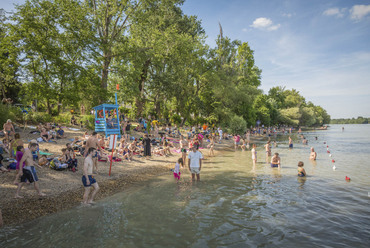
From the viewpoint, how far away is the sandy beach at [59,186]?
22.9ft

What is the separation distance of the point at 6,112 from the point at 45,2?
10.1 m

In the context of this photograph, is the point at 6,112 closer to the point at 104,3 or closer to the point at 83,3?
the point at 83,3

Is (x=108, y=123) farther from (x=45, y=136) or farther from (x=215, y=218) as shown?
(x=215, y=218)

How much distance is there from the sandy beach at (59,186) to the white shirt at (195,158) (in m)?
2.96

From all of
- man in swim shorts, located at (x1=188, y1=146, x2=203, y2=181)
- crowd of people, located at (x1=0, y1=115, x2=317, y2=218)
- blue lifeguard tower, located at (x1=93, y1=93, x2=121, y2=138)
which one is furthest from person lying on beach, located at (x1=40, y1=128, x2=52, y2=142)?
man in swim shorts, located at (x1=188, y1=146, x2=203, y2=181)

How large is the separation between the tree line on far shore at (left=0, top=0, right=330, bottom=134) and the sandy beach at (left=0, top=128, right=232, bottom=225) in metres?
7.62

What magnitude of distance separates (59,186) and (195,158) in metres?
6.03

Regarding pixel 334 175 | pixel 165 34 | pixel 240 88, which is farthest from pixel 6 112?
pixel 240 88

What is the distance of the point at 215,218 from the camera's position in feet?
23.3

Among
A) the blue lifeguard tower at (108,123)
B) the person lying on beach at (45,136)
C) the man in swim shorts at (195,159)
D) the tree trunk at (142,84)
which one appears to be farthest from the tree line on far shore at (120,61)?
the man in swim shorts at (195,159)

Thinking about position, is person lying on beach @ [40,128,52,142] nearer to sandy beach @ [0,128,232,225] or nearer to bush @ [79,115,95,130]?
sandy beach @ [0,128,232,225]

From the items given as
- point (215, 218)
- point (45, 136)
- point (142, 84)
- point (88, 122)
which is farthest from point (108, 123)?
point (215, 218)

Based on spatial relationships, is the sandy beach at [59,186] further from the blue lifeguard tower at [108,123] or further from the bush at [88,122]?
the bush at [88,122]

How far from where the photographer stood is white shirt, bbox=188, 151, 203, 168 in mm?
10250
